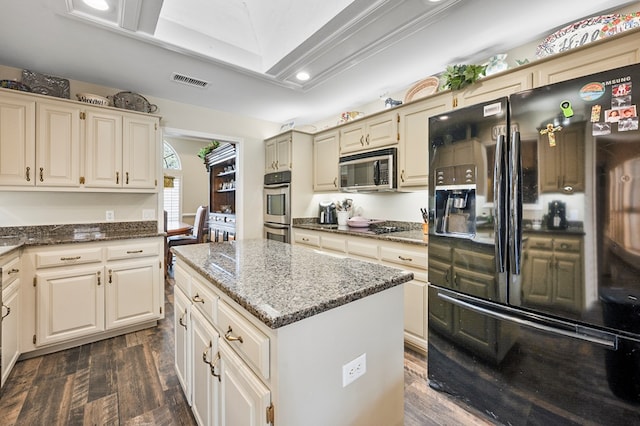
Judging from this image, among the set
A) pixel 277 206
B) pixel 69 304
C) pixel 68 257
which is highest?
pixel 277 206

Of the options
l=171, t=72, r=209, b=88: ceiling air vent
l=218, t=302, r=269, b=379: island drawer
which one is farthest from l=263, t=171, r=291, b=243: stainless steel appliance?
l=218, t=302, r=269, b=379: island drawer

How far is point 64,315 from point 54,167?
1327 mm

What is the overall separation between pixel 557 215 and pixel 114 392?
2860 mm

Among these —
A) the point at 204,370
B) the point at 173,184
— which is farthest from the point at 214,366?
the point at 173,184

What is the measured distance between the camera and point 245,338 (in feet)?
3.08

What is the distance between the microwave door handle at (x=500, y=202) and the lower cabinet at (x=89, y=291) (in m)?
2.93

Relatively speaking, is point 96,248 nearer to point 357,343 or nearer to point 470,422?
point 357,343

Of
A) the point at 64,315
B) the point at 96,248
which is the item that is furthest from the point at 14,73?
the point at 64,315

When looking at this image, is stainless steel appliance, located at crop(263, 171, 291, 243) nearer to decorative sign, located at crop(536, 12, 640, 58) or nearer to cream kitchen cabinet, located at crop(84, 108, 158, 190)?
cream kitchen cabinet, located at crop(84, 108, 158, 190)

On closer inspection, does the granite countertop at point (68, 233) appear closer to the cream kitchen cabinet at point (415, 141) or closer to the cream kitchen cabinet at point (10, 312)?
the cream kitchen cabinet at point (10, 312)

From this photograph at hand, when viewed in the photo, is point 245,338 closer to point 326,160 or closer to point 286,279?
point 286,279

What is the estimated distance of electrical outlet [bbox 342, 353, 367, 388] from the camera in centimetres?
99

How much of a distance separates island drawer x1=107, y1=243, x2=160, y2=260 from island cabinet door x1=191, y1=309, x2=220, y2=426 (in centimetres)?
164

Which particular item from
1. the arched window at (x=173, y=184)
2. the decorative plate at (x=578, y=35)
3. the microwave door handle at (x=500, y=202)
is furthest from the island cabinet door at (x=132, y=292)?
the arched window at (x=173, y=184)
